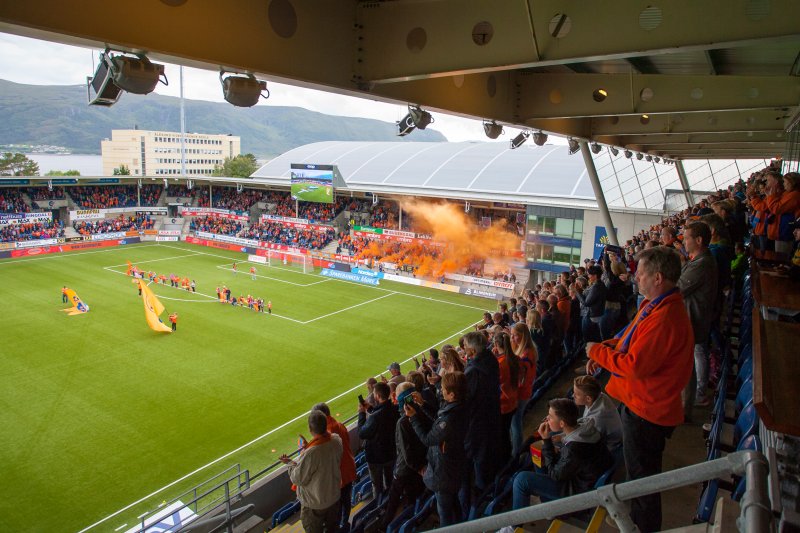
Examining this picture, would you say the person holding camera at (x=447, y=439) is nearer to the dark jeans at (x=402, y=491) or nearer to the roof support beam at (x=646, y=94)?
the dark jeans at (x=402, y=491)

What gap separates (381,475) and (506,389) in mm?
1813

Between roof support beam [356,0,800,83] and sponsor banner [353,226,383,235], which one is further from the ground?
roof support beam [356,0,800,83]

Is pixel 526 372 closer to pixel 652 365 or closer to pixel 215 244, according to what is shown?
pixel 652 365

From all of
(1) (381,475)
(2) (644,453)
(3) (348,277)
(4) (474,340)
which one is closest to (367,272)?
(3) (348,277)

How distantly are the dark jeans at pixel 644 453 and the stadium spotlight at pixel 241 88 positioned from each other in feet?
10.4

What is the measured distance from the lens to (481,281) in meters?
31.9

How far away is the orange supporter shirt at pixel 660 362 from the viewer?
2.94 metres

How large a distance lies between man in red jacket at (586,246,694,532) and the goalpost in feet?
114

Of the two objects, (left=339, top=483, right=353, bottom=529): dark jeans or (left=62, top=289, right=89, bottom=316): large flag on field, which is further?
(left=62, top=289, right=89, bottom=316): large flag on field

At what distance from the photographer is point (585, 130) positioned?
10023 millimetres

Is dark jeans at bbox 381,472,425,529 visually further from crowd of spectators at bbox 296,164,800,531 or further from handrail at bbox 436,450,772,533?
handrail at bbox 436,450,772,533

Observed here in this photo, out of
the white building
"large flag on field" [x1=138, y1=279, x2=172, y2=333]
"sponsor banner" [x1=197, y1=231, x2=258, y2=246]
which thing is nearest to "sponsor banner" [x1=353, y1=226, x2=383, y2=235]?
"sponsor banner" [x1=197, y1=231, x2=258, y2=246]

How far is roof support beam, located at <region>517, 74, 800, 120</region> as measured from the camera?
6609 mm

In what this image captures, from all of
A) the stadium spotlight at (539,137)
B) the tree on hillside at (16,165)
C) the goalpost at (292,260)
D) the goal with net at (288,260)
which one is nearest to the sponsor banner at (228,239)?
the goal with net at (288,260)
